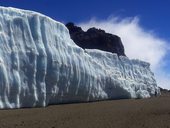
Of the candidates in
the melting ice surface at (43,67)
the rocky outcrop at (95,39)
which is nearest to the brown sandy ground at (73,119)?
the melting ice surface at (43,67)

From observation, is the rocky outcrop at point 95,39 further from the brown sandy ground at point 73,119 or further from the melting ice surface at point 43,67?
the brown sandy ground at point 73,119

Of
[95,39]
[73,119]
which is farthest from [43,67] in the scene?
[95,39]

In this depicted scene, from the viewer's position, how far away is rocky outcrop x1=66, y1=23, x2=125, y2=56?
4772cm

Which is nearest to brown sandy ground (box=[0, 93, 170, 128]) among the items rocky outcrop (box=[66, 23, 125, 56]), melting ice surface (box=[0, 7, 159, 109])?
melting ice surface (box=[0, 7, 159, 109])

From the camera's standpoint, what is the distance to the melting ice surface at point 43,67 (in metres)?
23.1

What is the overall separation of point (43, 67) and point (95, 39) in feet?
77.3

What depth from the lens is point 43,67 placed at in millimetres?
25062

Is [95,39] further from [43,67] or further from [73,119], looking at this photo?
[73,119]

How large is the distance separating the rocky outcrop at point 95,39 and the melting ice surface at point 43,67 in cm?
1392

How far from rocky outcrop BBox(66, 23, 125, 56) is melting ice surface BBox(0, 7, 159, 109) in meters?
13.9

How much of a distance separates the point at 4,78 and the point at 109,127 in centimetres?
727

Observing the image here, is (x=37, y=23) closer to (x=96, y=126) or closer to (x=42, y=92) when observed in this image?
(x=42, y=92)

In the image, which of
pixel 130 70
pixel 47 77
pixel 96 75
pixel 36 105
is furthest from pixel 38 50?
pixel 130 70

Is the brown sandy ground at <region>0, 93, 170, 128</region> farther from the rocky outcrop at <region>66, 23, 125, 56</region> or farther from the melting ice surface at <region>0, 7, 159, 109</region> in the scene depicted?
the rocky outcrop at <region>66, 23, 125, 56</region>
